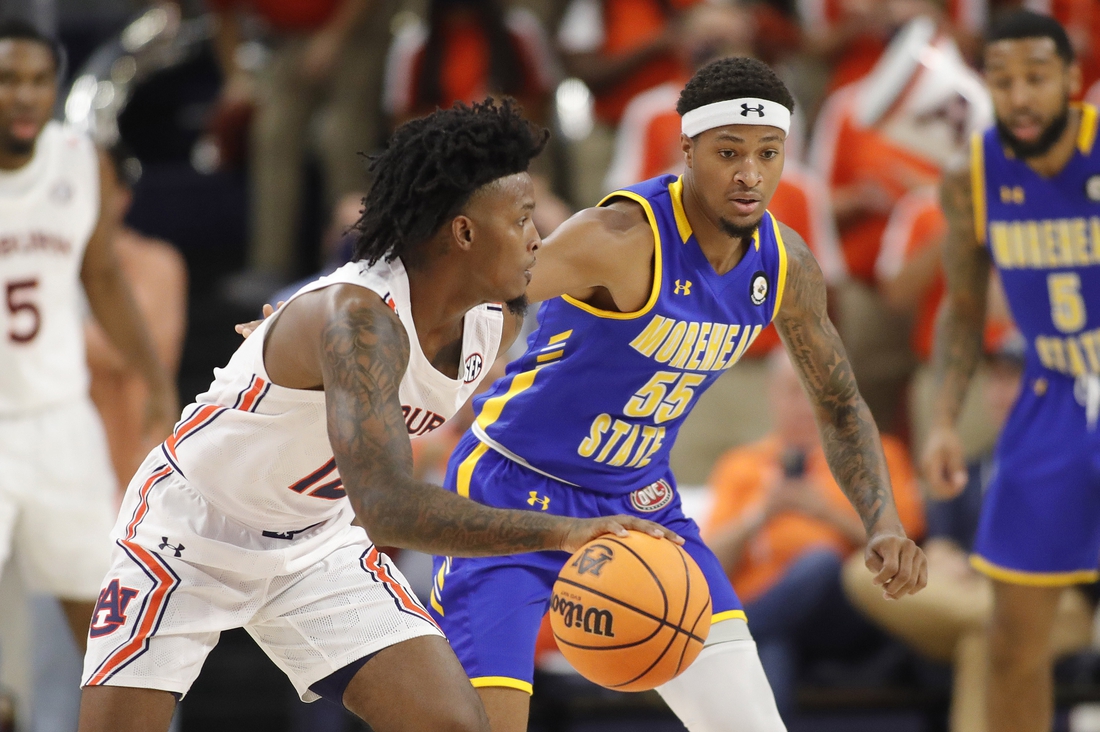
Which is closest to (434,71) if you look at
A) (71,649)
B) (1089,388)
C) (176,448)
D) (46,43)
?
(46,43)

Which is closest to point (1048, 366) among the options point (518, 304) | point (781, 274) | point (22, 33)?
point (781, 274)

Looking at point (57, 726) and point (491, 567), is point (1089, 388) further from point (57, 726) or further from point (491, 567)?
point (57, 726)

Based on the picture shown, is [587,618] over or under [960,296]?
under

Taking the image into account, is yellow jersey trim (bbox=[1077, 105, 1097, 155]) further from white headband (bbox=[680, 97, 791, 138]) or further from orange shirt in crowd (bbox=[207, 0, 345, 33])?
orange shirt in crowd (bbox=[207, 0, 345, 33])

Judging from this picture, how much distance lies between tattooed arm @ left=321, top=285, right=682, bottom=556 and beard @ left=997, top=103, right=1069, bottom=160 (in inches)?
105

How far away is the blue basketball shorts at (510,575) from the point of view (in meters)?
4.04

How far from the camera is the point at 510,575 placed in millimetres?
4105

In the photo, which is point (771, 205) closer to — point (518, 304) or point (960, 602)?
point (960, 602)

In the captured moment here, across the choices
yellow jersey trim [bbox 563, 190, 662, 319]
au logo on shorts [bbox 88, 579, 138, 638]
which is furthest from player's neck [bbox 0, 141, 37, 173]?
yellow jersey trim [bbox 563, 190, 662, 319]

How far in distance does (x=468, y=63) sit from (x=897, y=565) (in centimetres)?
527

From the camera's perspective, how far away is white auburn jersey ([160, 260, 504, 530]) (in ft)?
11.8

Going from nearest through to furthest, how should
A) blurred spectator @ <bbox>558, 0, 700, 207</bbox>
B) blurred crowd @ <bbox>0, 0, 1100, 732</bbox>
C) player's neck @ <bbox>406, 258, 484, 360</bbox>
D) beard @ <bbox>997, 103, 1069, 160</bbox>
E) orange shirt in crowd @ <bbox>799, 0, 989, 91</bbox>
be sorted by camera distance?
player's neck @ <bbox>406, 258, 484, 360</bbox> < beard @ <bbox>997, 103, 1069, 160</bbox> < blurred crowd @ <bbox>0, 0, 1100, 732</bbox> < orange shirt in crowd @ <bbox>799, 0, 989, 91</bbox> < blurred spectator @ <bbox>558, 0, 700, 207</bbox>

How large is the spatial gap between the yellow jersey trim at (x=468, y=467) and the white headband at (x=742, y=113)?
1.07 metres

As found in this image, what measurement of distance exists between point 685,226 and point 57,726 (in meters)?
3.69
